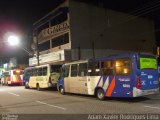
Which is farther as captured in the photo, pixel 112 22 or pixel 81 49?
pixel 112 22

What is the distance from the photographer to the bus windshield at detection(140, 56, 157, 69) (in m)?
14.4

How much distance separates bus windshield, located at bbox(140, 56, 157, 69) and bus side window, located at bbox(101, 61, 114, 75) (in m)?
1.86

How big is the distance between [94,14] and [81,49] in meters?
5.74

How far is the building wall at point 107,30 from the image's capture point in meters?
35.8

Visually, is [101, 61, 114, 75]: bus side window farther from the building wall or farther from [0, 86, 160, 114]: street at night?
the building wall

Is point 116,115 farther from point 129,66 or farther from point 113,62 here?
point 113,62

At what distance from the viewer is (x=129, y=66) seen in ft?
46.9

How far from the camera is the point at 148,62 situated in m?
14.8

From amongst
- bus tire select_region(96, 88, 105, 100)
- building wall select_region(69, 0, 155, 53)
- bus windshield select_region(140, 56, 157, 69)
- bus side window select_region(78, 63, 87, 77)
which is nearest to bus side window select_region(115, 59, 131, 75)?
bus windshield select_region(140, 56, 157, 69)

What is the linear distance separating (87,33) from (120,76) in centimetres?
2277

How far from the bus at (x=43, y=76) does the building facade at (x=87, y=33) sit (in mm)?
5792

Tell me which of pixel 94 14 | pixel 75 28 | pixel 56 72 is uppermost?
pixel 94 14

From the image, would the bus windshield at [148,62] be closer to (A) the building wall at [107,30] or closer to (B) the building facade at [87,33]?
(B) the building facade at [87,33]

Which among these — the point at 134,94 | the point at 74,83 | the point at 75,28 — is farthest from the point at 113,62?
the point at 75,28
